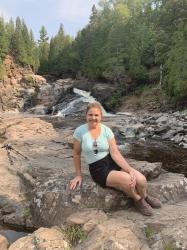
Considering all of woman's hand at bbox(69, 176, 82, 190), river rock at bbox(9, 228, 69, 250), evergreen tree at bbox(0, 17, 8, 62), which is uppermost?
evergreen tree at bbox(0, 17, 8, 62)

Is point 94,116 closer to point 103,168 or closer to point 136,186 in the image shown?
point 103,168

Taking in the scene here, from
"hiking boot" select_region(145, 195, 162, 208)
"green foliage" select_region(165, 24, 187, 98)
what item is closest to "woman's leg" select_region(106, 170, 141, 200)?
"hiking boot" select_region(145, 195, 162, 208)

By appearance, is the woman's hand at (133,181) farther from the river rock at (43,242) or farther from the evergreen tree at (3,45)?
the evergreen tree at (3,45)

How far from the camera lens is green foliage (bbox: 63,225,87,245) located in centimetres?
727

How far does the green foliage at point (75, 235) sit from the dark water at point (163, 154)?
11058 millimetres

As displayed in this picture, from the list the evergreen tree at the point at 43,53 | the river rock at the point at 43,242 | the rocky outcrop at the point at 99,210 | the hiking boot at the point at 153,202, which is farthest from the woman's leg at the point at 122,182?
the evergreen tree at the point at 43,53

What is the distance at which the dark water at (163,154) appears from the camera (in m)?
18.8

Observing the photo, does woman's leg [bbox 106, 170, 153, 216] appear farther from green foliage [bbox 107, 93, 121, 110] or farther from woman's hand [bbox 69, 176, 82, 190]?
green foliage [bbox 107, 93, 121, 110]

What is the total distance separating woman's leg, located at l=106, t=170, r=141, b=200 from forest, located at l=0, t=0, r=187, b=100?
120 feet

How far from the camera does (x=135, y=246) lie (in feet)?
22.1

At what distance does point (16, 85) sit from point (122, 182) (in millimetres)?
71857

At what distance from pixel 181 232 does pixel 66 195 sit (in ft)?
8.79

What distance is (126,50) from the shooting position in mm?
64812

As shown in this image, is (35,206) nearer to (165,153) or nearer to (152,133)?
(165,153)
